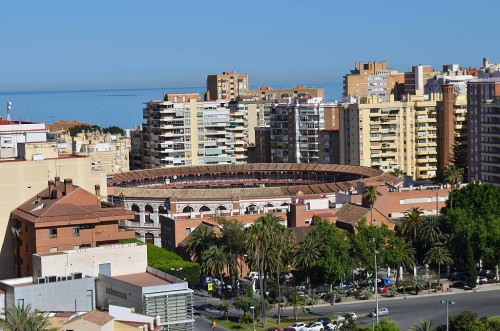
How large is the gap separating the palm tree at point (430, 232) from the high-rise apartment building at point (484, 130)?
3835 centimetres

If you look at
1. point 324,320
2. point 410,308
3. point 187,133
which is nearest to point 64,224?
point 324,320

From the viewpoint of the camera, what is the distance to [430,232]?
96.7m

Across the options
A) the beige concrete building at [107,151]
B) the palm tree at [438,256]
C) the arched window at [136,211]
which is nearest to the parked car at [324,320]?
the palm tree at [438,256]

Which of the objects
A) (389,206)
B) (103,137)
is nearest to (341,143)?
(103,137)

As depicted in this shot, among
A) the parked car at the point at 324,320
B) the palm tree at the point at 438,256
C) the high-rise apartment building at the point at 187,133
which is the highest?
the high-rise apartment building at the point at 187,133

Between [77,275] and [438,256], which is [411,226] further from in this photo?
[77,275]

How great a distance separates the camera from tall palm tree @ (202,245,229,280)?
88.3 metres

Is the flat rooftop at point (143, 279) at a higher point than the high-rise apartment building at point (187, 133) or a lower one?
lower

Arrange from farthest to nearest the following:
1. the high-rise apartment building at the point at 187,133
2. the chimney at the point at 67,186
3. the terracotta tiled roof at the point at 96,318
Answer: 1. the high-rise apartment building at the point at 187,133
2. the chimney at the point at 67,186
3. the terracotta tiled roof at the point at 96,318

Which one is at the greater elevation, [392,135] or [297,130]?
[297,130]

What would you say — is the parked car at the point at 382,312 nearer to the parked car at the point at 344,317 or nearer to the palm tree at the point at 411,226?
the parked car at the point at 344,317

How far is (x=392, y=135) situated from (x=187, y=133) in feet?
101

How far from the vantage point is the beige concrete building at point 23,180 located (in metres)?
78.4

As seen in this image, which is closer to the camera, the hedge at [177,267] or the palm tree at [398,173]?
the hedge at [177,267]
